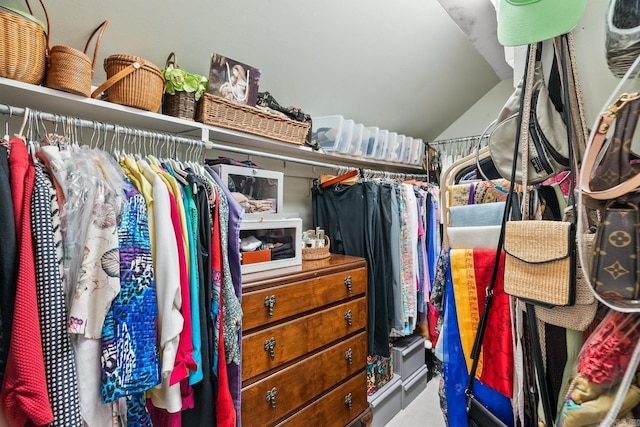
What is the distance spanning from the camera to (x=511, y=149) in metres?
0.71

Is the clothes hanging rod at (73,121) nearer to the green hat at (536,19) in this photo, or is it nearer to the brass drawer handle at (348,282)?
the brass drawer handle at (348,282)

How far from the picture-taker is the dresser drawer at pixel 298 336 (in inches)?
50.1

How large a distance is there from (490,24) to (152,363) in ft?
8.06

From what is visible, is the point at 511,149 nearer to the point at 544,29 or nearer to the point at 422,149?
the point at 544,29

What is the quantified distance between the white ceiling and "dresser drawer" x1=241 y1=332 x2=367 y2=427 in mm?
1547

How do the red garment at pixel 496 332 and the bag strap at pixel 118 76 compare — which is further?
the bag strap at pixel 118 76

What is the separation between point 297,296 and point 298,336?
7.3 inches

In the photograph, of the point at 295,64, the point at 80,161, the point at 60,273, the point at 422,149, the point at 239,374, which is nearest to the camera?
the point at 60,273

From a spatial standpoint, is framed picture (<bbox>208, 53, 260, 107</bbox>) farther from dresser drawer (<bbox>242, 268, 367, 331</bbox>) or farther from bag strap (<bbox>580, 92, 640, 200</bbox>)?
bag strap (<bbox>580, 92, 640, 200</bbox>)

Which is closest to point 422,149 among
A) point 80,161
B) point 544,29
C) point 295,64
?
point 295,64

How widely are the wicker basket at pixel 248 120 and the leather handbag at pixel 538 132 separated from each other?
117cm

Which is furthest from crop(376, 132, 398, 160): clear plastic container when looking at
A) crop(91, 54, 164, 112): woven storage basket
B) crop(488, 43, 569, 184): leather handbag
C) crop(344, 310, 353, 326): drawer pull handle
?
crop(488, 43, 569, 184): leather handbag

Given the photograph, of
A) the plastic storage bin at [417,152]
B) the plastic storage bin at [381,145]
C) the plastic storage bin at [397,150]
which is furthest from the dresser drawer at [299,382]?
the plastic storage bin at [417,152]

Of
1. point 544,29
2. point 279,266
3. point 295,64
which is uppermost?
point 295,64
